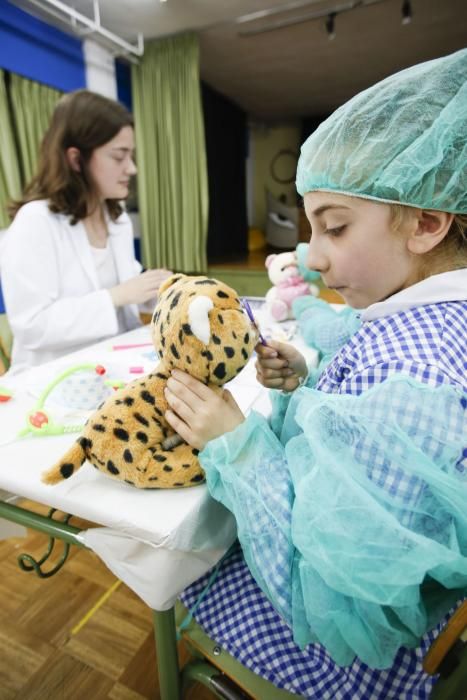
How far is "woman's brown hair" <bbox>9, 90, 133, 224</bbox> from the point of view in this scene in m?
1.23

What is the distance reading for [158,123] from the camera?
3004mm

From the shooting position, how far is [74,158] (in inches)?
50.1

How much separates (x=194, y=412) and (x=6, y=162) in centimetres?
234

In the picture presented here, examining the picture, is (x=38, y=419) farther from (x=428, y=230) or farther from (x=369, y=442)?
(x=428, y=230)

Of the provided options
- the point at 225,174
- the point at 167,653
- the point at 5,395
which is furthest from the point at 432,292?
the point at 225,174

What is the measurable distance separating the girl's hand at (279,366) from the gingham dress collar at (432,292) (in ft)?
0.85

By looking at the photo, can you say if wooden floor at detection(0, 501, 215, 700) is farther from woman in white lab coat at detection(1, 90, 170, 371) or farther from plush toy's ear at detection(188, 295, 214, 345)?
plush toy's ear at detection(188, 295, 214, 345)

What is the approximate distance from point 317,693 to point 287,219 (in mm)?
4708

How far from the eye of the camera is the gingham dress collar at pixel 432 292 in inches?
18.1

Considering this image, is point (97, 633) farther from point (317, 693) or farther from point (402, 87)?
point (402, 87)

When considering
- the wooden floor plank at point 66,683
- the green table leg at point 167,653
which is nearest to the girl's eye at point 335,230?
the green table leg at point 167,653

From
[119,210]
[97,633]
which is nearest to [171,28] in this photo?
[119,210]

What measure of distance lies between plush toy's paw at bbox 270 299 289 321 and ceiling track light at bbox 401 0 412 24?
83.0 inches

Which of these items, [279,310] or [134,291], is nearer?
[134,291]
